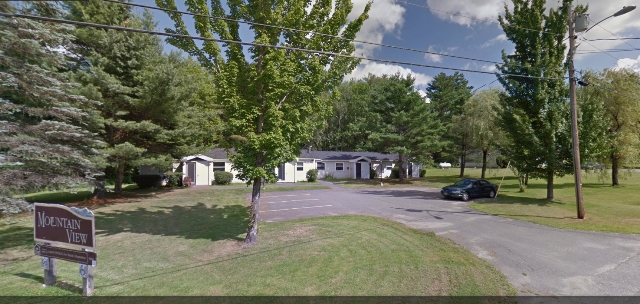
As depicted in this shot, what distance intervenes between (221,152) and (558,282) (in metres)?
26.7

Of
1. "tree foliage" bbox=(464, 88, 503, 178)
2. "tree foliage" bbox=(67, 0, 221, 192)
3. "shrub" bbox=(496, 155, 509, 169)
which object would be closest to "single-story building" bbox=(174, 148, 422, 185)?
"tree foliage" bbox=(67, 0, 221, 192)

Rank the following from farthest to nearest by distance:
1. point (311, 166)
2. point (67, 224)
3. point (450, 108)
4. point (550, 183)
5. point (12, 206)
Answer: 1. point (450, 108)
2. point (311, 166)
3. point (550, 183)
4. point (12, 206)
5. point (67, 224)

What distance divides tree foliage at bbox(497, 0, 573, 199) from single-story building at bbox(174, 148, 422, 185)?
1717cm

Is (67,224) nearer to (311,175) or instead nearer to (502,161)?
(311,175)

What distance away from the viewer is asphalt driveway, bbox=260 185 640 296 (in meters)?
5.27

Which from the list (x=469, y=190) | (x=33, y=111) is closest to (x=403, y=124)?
→ (x=469, y=190)

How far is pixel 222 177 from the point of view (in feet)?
81.4

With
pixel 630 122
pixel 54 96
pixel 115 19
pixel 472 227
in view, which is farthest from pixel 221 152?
pixel 630 122

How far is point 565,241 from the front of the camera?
804cm

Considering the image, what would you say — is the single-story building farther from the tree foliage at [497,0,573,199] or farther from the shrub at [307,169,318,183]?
the tree foliage at [497,0,573,199]

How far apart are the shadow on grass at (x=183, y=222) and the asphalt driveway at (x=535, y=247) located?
1.58 metres

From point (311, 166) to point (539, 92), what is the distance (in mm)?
21109

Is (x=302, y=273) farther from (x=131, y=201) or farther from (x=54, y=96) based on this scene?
(x=131, y=201)

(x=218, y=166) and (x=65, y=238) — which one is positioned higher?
(x=218, y=166)
